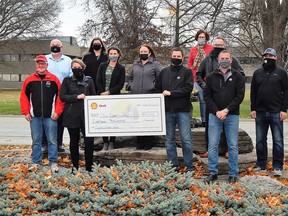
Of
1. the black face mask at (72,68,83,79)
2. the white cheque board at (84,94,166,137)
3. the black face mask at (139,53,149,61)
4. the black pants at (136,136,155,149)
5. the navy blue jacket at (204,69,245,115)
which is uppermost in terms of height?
the black face mask at (139,53,149,61)

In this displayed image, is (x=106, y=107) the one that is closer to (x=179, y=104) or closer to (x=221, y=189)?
(x=179, y=104)

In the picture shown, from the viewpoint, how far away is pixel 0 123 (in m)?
19.2

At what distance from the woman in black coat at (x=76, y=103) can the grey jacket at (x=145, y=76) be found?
0.92 meters

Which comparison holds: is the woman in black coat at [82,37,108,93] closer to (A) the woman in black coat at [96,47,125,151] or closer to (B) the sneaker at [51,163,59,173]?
(A) the woman in black coat at [96,47,125,151]

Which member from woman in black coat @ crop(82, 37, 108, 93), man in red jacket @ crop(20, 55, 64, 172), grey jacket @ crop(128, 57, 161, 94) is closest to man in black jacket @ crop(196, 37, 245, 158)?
grey jacket @ crop(128, 57, 161, 94)

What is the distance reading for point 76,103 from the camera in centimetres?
761

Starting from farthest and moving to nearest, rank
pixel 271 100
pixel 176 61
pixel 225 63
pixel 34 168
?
pixel 271 100
pixel 176 61
pixel 34 168
pixel 225 63

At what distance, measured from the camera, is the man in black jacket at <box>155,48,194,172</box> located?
746 centimetres

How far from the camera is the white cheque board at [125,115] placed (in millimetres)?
7707

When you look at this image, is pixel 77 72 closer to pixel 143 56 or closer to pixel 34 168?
pixel 143 56

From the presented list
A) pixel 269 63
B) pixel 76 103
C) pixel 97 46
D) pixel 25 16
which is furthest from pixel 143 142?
pixel 25 16

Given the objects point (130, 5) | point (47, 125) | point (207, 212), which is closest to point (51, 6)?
point (130, 5)

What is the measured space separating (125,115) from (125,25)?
33.0m

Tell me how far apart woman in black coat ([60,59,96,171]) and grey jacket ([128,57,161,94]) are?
92 cm
